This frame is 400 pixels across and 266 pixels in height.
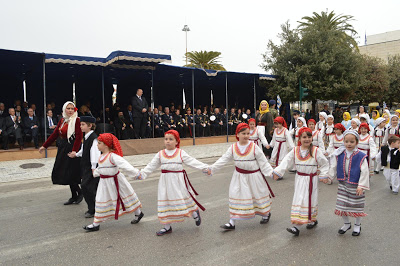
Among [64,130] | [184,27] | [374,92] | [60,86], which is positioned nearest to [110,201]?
[64,130]

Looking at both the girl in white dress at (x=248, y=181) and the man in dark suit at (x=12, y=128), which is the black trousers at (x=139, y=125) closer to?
the man in dark suit at (x=12, y=128)

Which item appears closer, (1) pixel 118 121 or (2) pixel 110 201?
(2) pixel 110 201

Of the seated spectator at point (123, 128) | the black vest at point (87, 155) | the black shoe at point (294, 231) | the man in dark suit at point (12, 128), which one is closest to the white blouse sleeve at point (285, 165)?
the black shoe at point (294, 231)

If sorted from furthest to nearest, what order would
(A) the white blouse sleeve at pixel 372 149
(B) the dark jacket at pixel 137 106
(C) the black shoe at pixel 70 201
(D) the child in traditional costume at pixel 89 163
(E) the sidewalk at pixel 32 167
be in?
(B) the dark jacket at pixel 137 106 → (E) the sidewalk at pixel 32 167 → (A) the white blouse sleeve at pixel 372 149 → (C) the black shoe at pixel 70 201 → (D) the child in traditional costume at pixel 89 163

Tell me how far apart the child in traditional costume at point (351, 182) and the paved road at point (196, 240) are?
317 millimetres

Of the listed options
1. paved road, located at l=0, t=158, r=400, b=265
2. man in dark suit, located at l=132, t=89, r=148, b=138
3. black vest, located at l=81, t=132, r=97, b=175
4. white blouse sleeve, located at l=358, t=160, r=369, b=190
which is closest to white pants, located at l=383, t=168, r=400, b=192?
paved road, located at l=0, t=158, r=400, b=265

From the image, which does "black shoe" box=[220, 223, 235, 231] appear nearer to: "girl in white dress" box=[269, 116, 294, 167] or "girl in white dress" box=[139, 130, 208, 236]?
"girl in white dress" box=[139, 130, 208, 236]

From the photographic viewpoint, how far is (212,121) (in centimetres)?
1934

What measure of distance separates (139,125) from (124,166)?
10.6 m

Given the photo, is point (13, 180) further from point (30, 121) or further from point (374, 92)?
point (374, 92)

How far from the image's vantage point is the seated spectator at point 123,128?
15540mm

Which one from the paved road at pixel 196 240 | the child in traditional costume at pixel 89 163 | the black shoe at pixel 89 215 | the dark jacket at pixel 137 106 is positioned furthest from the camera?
the dark jacket at pixel 137 106

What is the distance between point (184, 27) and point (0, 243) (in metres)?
36.0

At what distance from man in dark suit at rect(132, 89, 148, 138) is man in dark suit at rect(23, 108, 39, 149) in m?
3.97
